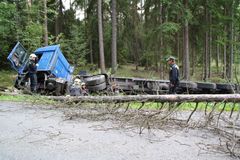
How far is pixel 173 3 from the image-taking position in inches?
938

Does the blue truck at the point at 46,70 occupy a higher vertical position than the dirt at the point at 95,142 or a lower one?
higher

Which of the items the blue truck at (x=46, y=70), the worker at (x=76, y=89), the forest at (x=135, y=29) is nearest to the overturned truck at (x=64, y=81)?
the blue truck at (x=46, y=70)

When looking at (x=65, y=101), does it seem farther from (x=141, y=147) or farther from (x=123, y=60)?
(x=123, y=60)

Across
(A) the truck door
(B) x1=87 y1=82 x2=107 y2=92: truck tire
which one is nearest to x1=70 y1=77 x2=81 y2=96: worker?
(B) x1=87 y1=82 x2=107 y2=92: truck tire

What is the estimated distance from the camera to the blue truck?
14.1m

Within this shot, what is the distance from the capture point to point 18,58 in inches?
611

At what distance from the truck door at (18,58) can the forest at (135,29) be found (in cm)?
629

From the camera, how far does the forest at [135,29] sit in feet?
78.4

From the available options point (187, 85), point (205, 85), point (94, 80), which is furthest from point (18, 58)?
point (205, 85)

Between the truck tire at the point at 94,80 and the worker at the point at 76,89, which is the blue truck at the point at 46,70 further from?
the worker at the point at 76,89

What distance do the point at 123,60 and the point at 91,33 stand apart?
505 centimetres

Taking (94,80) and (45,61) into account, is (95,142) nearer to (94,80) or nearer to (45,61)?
(94,80)

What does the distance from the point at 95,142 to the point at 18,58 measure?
1067cm

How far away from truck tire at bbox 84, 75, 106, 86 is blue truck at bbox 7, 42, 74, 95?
1.00 metres
